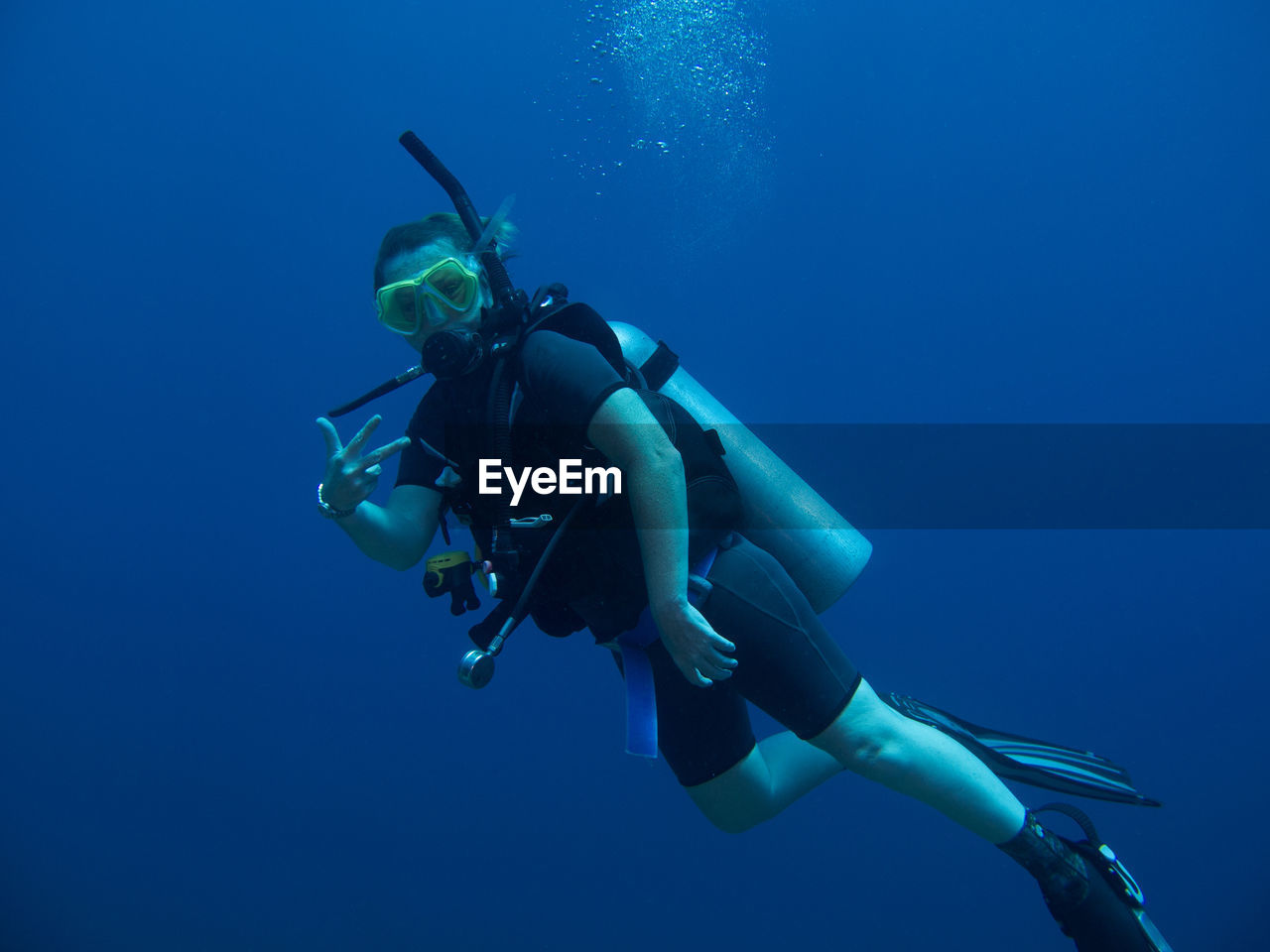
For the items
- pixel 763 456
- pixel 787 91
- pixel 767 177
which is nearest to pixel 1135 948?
pixel 763 456

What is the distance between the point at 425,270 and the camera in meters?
1.74

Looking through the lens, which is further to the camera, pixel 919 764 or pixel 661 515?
pixel 919 764

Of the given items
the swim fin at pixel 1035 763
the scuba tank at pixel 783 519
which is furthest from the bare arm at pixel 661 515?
the swim fin at pixel 1035 763

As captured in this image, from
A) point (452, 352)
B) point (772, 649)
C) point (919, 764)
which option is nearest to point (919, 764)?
point (919, 764)

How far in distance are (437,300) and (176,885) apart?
6.55 m

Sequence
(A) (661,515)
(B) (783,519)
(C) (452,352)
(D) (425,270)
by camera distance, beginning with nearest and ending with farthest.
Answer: (A) (661,515) < (C) (452,352) < (D) (425,270) < (B) (783,519)

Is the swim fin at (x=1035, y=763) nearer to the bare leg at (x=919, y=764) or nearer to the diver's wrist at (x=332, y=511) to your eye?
the bare leg at (x=919, y=764)

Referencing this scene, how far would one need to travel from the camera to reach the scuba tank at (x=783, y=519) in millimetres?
2230

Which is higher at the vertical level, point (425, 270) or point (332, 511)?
point (425, 270)

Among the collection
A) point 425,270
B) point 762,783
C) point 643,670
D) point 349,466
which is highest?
point 425,270

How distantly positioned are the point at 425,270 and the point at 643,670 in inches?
51.6

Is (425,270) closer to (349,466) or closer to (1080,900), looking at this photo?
(349,466)

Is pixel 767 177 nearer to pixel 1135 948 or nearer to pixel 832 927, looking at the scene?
pixel 1135 948

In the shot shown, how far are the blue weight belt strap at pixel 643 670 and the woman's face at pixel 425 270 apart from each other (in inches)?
37.4
